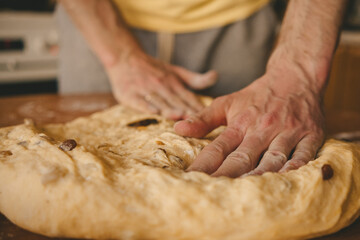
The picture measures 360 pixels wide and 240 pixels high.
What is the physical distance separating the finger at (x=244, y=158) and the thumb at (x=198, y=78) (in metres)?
0.72

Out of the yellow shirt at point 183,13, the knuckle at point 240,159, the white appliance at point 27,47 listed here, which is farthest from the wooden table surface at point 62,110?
the white appliance at point 27,47

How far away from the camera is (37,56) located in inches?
118

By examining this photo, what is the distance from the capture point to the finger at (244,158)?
72 centimetres

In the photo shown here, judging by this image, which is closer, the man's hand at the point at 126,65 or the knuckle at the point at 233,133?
the knuckle at the point at 233,133

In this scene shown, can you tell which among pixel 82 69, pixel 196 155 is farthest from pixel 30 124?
pixel 82 69

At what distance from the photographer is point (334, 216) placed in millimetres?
650

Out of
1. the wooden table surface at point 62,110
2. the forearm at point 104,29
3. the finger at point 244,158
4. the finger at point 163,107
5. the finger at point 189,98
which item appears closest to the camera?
the finger at point 244,158

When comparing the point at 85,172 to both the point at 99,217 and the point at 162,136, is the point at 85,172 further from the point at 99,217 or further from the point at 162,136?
the point at 162,136

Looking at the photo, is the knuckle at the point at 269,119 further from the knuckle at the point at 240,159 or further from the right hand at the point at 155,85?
the right hand at the point at 155,85

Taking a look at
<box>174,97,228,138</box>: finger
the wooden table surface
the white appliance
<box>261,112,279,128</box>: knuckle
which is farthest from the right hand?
the white appliance

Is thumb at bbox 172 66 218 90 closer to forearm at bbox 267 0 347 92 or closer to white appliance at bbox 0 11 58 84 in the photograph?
forearm at bbox 267 0 347 92

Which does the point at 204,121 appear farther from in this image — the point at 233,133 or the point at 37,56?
the point at 37,56

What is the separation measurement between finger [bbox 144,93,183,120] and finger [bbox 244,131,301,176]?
18.0 inches

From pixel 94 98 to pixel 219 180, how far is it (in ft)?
4.09
